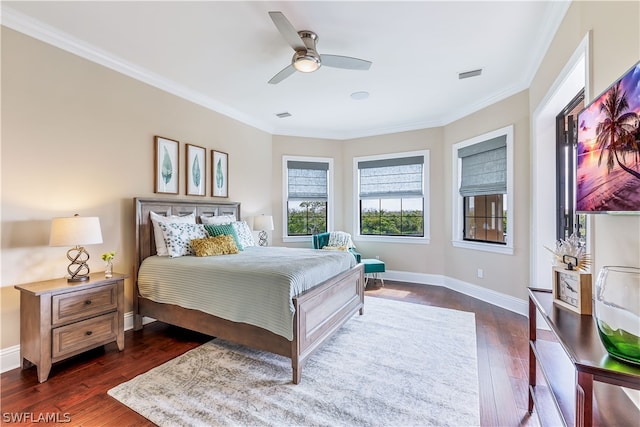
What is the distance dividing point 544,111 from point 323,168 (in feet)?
12.1

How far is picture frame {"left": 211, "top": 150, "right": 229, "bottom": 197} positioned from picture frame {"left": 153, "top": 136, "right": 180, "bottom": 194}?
56 cm

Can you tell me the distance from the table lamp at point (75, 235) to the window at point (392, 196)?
14.1 feet

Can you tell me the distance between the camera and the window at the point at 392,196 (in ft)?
17.4

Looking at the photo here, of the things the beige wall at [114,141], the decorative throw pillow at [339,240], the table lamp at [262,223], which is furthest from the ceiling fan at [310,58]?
the decorative throw pillow at [339,240]

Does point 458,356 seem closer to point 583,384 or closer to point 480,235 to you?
point 583,384

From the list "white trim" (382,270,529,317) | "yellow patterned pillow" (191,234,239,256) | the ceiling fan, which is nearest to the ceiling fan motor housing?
the ceiling fan

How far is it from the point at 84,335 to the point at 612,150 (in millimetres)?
3806

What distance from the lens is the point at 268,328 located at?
2.26 m

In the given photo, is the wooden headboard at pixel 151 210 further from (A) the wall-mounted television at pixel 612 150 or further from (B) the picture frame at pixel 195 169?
(A) the wall-mounted television at pixel 612 150

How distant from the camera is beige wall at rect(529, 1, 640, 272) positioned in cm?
137

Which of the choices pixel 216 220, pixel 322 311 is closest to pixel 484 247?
pixel 322 311

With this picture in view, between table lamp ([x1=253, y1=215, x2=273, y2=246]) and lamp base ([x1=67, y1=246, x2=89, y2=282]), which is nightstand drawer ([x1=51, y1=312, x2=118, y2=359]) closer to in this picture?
→ lamp base ([x1=67, y1=246, x2=89, y2=282])

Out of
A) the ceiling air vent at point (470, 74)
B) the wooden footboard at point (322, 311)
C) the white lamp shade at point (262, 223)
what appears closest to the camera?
the wooden footboard at point (322, 311)

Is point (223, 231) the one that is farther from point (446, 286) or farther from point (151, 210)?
point (446, 286)
